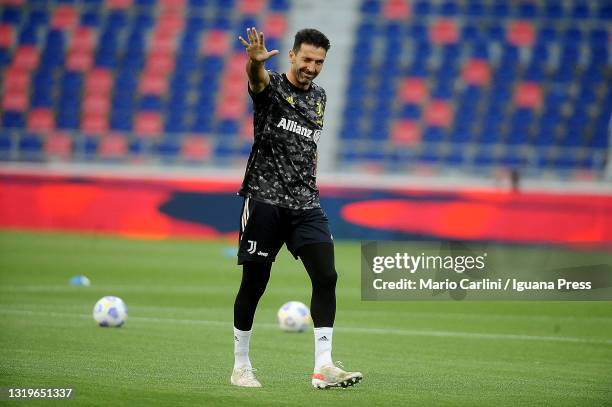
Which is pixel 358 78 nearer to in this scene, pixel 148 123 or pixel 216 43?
pixel 216 43

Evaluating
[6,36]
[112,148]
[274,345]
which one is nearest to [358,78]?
[112,148]

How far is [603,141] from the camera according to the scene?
29250mm

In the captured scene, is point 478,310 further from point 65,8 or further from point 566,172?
point 65,8

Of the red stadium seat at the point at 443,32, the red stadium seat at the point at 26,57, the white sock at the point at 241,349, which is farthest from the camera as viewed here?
the red stadium seat at the point at 26,57

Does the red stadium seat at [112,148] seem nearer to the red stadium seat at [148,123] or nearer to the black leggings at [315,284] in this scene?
the red stadium seat at [148,123]

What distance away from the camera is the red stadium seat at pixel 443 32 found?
32.2 metres

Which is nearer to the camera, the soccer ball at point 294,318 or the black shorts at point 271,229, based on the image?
the black shorts at point 271,229

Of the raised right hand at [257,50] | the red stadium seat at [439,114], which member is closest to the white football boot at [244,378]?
the raised right hand at [257,50]

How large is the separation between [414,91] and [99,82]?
Result: 9.31 metres

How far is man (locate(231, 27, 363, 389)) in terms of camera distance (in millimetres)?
7258

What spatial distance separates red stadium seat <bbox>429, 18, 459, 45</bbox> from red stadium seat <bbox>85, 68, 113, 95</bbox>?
31.2 ft

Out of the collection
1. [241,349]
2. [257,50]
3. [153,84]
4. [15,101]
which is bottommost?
[241,349]

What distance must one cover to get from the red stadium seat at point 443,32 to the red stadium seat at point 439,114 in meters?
2.16

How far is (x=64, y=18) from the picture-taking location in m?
34.7
